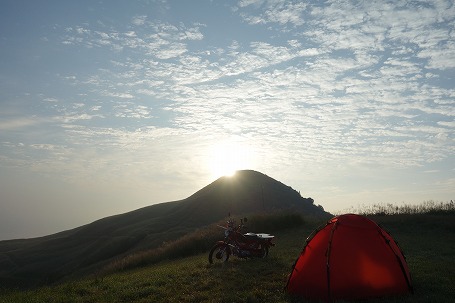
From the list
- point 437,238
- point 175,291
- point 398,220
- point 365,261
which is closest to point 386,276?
point 365,261

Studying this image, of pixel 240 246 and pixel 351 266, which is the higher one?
pixel 240 246

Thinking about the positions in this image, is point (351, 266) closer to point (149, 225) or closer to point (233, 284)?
point (233, 284)

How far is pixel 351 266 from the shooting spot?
11570mm

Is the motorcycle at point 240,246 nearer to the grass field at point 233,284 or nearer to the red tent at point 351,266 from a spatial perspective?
the grass field at point 233,284

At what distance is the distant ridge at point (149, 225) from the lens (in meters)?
66.4

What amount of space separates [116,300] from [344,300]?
24.4 ft

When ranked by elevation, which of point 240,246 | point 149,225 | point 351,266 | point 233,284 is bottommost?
point 233,284

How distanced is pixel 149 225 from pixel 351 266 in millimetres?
68594

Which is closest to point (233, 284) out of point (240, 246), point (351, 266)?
point (351, 266)

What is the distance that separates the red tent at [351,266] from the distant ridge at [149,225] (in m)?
46.0

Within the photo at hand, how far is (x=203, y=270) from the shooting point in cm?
1758

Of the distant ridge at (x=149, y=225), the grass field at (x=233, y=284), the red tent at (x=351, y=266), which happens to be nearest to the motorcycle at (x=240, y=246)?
the grass field at (x=233, y=284)

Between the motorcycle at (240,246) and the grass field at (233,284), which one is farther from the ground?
the motorcycle at (240,246)

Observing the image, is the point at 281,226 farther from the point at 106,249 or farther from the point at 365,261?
the point at 106,249
